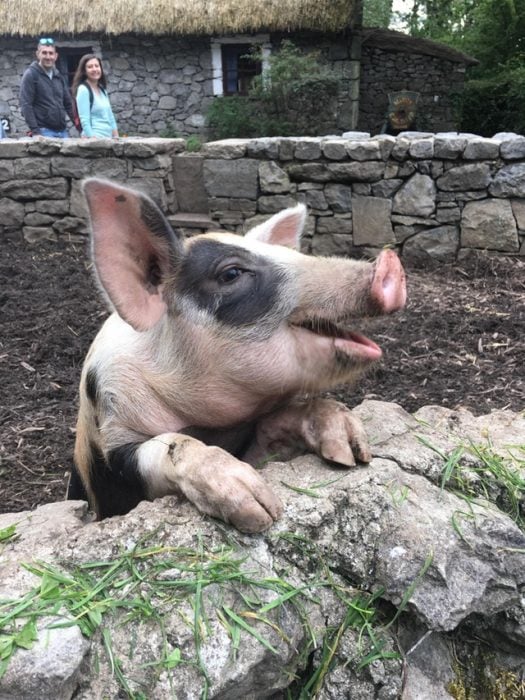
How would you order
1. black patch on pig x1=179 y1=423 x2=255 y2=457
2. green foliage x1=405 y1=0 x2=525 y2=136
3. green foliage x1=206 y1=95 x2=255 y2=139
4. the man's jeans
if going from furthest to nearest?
green foliage x1=405 y1=0 x2=525 y2=136 < green foliage x1=206 y1=95 x2=255 y2=139 < the man's jeans < black patch on pig x1=179 y1=423 x2=255 y2=457

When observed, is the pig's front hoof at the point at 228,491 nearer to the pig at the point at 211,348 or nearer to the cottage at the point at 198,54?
the pig at the point at 211,348

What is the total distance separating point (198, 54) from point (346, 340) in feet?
50.5

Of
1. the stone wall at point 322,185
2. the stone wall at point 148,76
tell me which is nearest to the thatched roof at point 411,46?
the stone wall at point 148,76

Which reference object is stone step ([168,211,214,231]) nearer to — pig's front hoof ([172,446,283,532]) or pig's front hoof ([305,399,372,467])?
pig's front hoof ([305,399,372,467])

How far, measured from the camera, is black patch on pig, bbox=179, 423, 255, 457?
93.8 inches

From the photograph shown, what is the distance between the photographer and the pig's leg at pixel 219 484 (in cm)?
176

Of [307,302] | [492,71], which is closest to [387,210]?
[307,302]

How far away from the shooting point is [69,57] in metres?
16.6

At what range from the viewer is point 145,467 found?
82.2 inches

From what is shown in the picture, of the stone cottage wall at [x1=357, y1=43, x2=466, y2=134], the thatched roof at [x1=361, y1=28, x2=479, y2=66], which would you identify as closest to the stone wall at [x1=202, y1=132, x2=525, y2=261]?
the stone cottage wall at [x1=357, y1=43, x2=466, y2=134]

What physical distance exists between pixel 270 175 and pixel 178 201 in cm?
135

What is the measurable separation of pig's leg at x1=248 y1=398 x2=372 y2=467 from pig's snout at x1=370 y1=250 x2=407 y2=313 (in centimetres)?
46

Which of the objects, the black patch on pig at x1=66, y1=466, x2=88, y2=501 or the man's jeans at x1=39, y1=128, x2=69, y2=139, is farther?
the man's jeans at x1=39, y1=128, x2=69, y2=139

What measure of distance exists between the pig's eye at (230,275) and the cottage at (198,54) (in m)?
12.8
